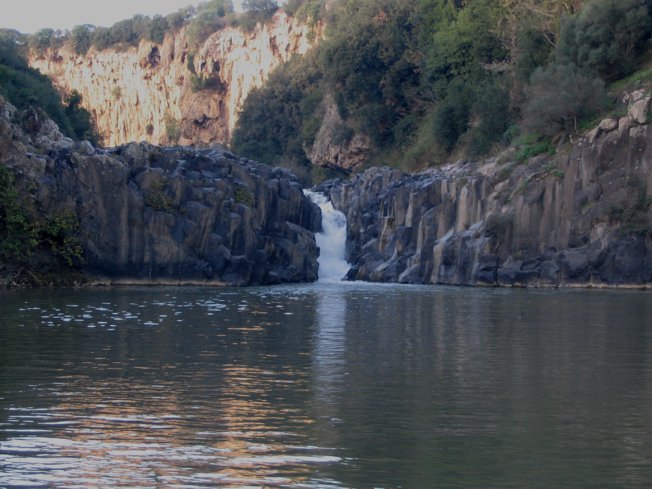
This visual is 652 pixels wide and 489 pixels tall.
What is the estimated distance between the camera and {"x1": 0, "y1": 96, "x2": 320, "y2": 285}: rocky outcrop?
174ft

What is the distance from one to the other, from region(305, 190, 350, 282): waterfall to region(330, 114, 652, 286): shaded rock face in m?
1.93

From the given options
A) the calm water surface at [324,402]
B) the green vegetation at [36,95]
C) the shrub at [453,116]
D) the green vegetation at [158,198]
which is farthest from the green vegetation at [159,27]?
the calm water surface at [324,402]

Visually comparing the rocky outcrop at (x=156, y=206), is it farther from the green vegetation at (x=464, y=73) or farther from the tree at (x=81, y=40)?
the tree at (x=81, y=40)

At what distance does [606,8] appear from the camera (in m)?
60.0

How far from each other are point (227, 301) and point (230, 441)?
28.2 m

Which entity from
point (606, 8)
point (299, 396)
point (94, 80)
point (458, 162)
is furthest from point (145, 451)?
point (94, 80)

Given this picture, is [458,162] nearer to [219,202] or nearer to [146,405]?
[219,202]

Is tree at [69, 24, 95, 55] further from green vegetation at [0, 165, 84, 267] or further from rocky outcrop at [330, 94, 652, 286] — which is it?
green vegetation at [0, 165, 84, 267]

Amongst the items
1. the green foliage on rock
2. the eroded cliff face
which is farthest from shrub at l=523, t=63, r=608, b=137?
the eroded cliff face

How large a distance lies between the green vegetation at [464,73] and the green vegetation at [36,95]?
21365mm

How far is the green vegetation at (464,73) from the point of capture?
194 feet

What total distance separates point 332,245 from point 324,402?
2014 inches

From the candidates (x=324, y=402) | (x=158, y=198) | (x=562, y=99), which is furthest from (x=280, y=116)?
(x=324, y=402)

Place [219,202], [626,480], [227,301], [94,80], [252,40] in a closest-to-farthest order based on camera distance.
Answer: [626,480] < [227,301] < [219,202] < [252,40] < [94,80]
